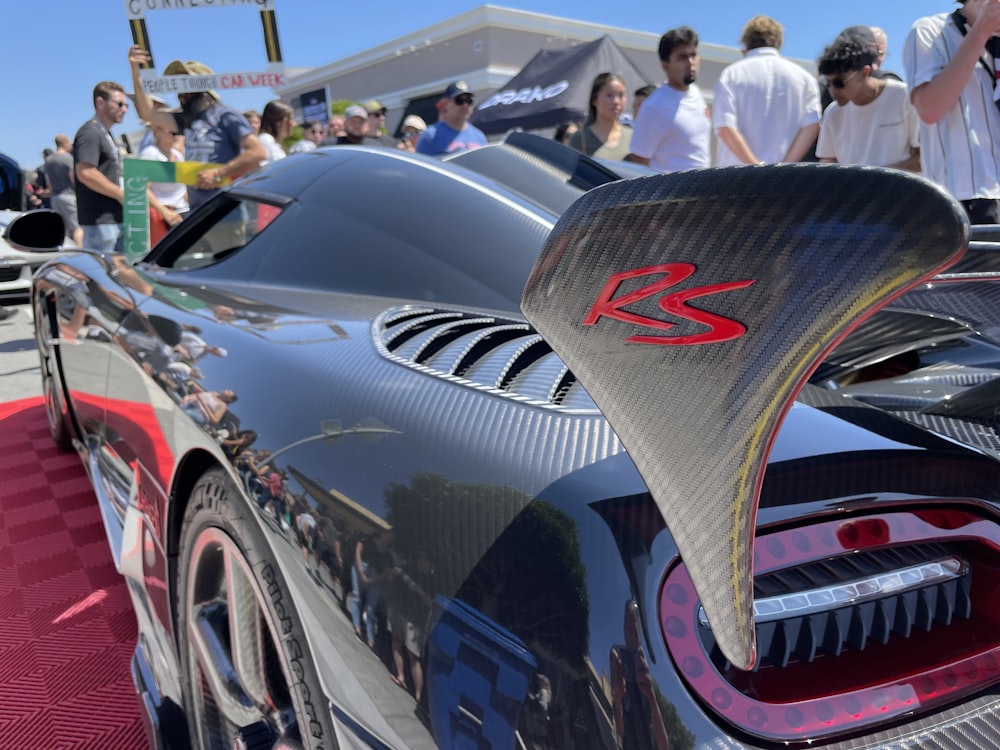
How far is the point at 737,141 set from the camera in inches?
157

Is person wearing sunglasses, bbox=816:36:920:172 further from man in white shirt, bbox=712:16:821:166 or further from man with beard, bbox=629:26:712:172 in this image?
man with beard, bbox=629:26:712:172

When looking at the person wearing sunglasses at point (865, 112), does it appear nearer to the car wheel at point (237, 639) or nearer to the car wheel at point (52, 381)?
the car wheel at point (237, 639)

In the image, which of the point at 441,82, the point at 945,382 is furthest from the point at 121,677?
the point at 441,82

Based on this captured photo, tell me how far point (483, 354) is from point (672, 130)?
129 inches

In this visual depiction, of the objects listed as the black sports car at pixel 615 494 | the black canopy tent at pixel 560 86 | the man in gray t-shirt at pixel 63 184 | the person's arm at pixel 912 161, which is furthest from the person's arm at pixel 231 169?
the black canopy tent at pixel 560 86

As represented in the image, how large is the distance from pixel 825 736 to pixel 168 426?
1.21 metres

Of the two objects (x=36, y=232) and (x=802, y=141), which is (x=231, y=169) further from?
(x=802, y=141)

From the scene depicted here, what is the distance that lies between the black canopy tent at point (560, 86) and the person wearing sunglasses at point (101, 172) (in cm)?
657

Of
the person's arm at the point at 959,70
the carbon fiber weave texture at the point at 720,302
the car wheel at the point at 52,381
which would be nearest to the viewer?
the carbon fiber weave texture at the point at 720,302

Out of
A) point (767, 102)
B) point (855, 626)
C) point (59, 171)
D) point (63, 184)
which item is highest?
point (767, 102)

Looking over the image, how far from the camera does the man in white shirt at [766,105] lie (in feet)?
13.0

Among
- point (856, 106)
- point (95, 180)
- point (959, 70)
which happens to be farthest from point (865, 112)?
point (95, 180)

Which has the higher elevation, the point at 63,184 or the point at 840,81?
the point at 840,81

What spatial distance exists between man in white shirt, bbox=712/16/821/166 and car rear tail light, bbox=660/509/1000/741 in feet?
11.5
